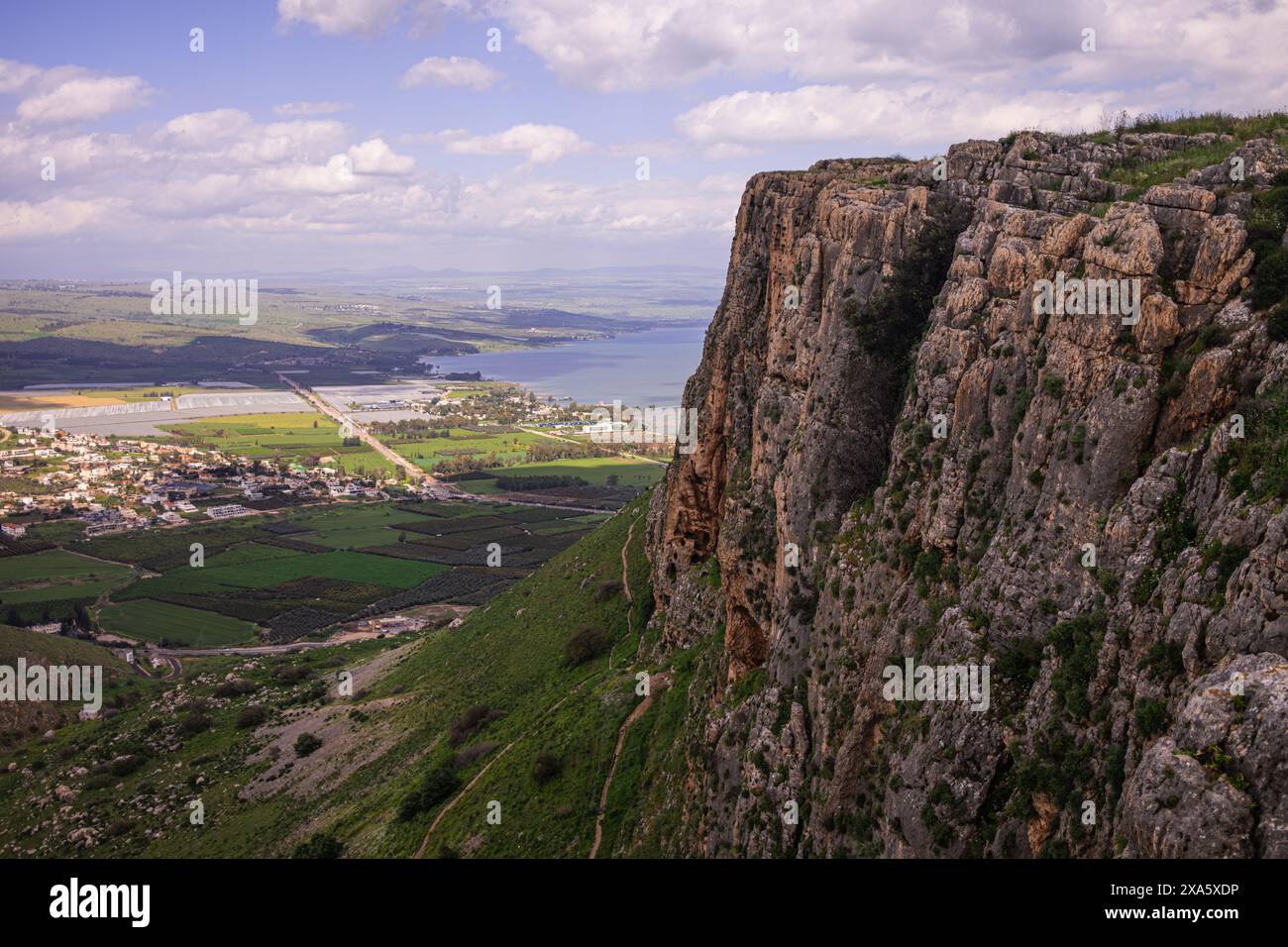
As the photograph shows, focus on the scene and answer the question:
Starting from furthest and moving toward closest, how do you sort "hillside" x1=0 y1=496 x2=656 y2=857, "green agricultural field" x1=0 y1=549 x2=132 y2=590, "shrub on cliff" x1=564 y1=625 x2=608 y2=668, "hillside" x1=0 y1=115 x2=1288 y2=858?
"green agricultural field" x1=0 y1=549 x2=132 y2=590 → "shrub on cliff" x1=564 y1=625 x2=608 y2=668 → "hillside" x1=0 y1=496 x2=656 y2=857 → "hillside" x1=0 y1=115 x2=1288 y2=858

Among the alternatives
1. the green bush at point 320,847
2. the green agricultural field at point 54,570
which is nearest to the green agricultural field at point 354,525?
the green agricultural field at point 54,570

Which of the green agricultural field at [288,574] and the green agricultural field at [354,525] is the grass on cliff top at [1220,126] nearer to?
the green agricultural field at [288,574]

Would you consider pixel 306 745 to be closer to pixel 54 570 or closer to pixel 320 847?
pixel 320 847

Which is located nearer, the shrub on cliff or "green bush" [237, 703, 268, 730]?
the shrub on cliff

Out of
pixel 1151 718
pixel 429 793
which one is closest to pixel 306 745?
pixel 429 793

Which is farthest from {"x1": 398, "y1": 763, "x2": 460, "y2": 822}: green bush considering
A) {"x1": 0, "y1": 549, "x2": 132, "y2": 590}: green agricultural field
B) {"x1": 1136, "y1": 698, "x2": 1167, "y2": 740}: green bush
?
{"x1": 0, "y1": 549, "x2": 132, "y2": 590}: green agricultural field

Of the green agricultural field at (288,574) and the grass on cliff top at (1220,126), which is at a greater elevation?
the grass on cliff top at (1220,126)

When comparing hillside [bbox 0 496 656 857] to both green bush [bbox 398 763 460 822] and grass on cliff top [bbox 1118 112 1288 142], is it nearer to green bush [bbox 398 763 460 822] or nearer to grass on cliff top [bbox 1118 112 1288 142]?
green bush [bbox 398 763 460 822]
